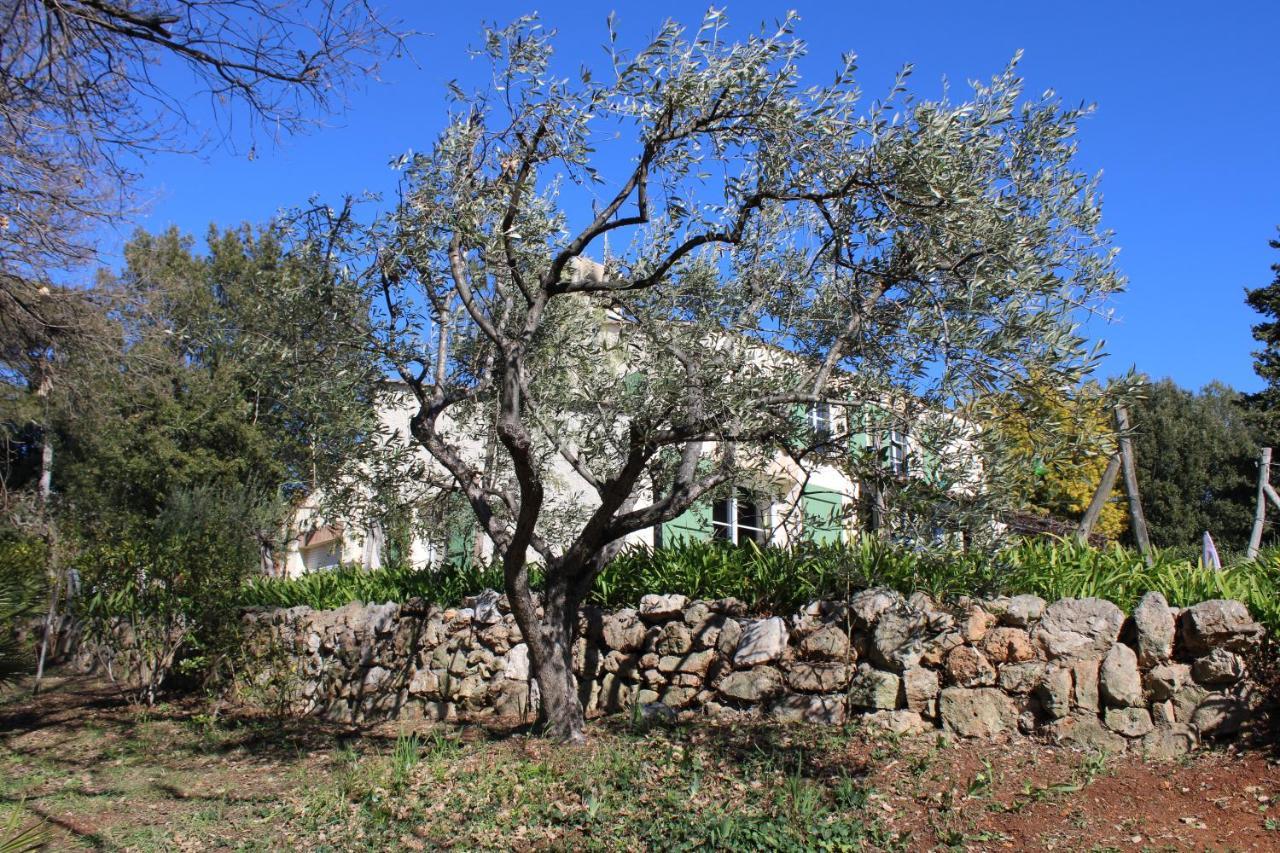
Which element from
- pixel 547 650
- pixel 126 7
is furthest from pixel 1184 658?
pixel 126 7

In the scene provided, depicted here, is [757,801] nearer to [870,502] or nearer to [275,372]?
[870,502]

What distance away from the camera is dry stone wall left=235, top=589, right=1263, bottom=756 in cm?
711

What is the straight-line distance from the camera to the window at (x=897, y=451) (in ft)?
23.4

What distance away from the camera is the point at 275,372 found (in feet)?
27.2

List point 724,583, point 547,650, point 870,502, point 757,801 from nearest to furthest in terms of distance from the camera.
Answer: point 757,801
point 870,502
point 547,650
point 724,583

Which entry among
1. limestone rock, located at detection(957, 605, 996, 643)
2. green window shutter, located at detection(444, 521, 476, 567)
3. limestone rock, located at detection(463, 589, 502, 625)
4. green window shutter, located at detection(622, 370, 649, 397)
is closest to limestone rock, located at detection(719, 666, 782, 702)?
limestone rock, located at detection(957, 605, 996, 643)

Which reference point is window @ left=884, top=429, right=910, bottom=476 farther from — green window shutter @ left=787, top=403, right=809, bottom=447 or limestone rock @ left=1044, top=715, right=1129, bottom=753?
limestone rock @ left=1044, top=715, right=1129, bottom=753

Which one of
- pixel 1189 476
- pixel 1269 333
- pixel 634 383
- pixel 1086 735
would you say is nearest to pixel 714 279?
pixel 634 383

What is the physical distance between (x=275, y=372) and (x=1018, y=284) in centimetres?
608

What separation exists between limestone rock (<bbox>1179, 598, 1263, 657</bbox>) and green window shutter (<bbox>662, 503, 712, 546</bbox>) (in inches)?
167

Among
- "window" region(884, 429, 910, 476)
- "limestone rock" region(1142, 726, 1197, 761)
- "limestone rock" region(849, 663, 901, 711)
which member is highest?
"window" region(884, 429, 910, 476)

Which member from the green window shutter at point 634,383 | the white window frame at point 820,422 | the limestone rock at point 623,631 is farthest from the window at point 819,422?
the limestone rock at point 623,631

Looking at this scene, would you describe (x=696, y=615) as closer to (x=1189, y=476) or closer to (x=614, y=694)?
(x=614, y=694)

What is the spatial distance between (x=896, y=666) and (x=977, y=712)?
714 mm
